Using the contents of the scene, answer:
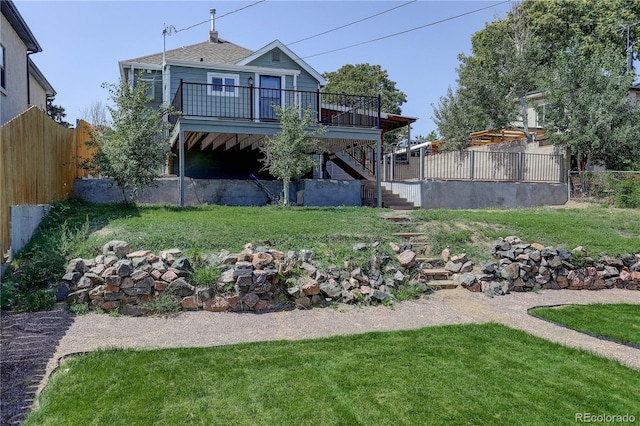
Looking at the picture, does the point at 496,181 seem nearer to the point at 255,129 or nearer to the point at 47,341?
the point at 255,129

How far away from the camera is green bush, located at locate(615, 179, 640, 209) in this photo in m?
14.4

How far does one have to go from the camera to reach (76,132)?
1242cm

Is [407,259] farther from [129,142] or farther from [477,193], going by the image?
[477,193]

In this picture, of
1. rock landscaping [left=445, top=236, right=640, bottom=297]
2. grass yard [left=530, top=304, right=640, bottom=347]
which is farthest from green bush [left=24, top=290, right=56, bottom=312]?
grass yard [left=530, top=304, right=640, bottom=347]

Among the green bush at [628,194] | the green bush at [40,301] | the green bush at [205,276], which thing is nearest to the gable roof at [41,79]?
the green bush at [40,301]

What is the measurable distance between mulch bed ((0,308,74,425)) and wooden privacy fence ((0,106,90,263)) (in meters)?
1.60

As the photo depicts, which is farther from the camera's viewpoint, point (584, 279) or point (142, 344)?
point (584, 279)

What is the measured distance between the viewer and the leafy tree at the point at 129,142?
10.0 meters

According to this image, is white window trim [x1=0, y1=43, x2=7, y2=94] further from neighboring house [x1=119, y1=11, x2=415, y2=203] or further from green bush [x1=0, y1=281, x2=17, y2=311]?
green bush [x1=0, y1=281, x2=17, y2=311]

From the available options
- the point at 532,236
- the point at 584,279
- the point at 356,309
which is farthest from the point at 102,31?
the point at 584,279

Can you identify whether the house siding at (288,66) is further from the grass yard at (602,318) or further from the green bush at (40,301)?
the grass yard at (602,318)

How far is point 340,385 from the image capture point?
3670mm

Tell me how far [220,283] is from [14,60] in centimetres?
1034

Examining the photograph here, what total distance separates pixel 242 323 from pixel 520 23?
74.0ft
